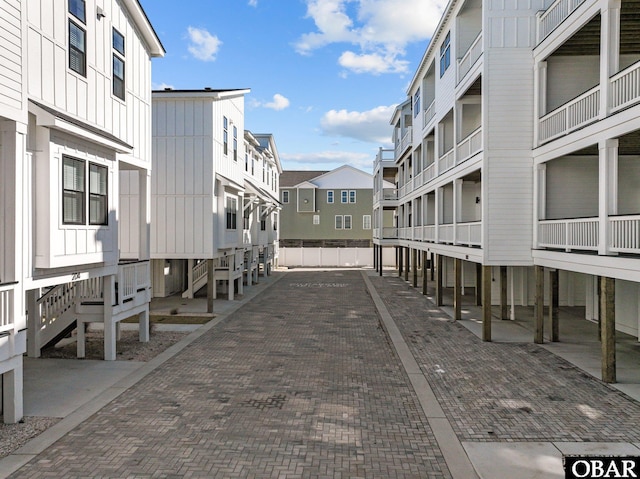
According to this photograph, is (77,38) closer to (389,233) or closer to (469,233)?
(469,233)

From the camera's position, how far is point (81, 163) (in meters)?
10.7

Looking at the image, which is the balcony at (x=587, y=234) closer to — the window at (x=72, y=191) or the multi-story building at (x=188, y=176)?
the window at (x=72, y=191)

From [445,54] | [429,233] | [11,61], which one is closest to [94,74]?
[11,61]

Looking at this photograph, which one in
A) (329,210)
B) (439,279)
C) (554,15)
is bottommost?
(439,279)

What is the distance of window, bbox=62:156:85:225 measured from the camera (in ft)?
32.9

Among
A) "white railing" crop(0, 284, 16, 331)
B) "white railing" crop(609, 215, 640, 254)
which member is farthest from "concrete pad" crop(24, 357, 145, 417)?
"white railing" crop(609, 215, 640, 254)

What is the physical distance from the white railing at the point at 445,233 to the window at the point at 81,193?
13008 millimetres

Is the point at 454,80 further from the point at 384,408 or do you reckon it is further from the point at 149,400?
the point at 149,400

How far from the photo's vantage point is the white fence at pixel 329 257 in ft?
162

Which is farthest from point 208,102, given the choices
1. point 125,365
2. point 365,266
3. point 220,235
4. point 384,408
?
point 365,266

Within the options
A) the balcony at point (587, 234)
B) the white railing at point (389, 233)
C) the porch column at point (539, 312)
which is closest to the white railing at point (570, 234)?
the balcony at point (587, 234)

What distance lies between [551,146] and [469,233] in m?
4.21

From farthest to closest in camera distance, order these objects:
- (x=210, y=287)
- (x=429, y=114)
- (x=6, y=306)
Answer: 1. (x=429, y=114)
2. (x=210, y=287)
3. (x=6, y=306)

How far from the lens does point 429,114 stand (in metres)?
24.8
